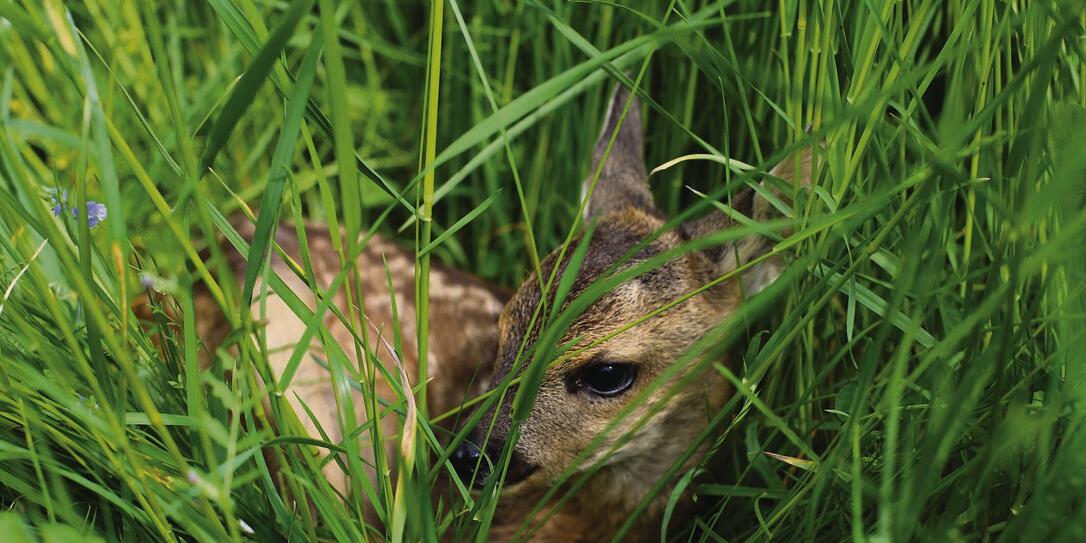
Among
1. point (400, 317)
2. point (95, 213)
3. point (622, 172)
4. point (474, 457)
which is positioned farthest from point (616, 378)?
point (95, 213)

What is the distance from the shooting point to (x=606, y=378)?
75.2 inches

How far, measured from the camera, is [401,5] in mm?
3035

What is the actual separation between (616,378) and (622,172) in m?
0.63

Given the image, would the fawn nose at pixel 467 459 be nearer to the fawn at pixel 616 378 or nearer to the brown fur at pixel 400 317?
the fawn at pixel 616 378

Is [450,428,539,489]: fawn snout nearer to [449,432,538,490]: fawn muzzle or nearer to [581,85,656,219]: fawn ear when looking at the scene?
[449,432,538,490]: fawn muzzle

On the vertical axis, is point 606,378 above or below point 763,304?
below

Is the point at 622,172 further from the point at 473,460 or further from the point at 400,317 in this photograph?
the point at 473,460

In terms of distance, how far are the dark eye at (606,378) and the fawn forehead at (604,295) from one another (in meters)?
0.08

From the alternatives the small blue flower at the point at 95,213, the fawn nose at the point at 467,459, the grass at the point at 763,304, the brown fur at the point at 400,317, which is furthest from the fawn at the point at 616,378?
the small blue flower at the point at 95,213

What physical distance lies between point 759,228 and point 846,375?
0.83 m

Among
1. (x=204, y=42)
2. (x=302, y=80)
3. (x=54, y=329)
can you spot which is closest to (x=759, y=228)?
(x=302, y=80)

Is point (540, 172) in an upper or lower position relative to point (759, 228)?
lower

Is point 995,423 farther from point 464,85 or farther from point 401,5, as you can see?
point 401,5

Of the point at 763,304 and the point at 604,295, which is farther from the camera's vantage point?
the point at 604,295
